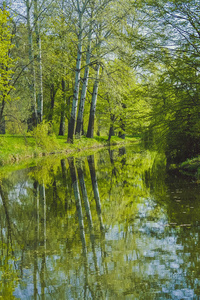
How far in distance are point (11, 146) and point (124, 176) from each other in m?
8.62

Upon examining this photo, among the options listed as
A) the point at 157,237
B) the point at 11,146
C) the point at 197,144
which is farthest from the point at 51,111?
the point at 157,237

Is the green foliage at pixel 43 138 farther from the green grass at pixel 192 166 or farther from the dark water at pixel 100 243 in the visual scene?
the dark water at pixel 100 243

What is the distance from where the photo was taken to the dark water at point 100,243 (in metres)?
3.75

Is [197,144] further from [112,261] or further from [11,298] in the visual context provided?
[11,298]

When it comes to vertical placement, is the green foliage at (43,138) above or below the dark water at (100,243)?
above

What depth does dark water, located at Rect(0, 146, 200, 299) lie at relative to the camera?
3752 millimetres

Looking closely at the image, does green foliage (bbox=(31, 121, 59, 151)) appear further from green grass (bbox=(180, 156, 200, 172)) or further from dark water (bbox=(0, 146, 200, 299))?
dark water (bbox=(0, 146, 200, 299))

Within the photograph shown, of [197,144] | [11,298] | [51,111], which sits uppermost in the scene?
[51,111]

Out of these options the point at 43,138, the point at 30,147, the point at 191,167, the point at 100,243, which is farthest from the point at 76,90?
the point at 100,243

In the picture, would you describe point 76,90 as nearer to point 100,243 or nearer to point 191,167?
point 191,167

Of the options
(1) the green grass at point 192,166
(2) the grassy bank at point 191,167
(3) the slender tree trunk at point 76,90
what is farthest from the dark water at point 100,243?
(3) the slender tree trunk at point 76,90

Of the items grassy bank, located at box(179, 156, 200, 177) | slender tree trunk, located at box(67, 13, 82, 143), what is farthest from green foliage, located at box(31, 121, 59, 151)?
grassy bank, located at box(179, 156, 200, 177)

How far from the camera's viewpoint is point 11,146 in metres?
19.2

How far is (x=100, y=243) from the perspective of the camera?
514cm
